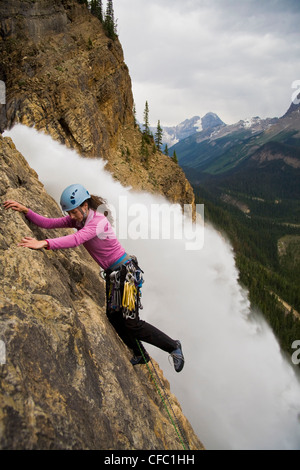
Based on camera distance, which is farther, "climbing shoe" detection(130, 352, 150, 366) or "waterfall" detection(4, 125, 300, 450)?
"waterfall" detection(4, 125, 300, 450)

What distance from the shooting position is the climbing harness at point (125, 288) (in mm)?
5391

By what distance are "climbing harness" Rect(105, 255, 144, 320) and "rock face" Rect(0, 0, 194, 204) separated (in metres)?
27.9

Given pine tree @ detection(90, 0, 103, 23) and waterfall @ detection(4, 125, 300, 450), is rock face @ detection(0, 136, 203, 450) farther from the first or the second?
pine tree @ detection(90, 0, 103, 23)

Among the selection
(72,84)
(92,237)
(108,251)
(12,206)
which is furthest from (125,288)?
(72,84)

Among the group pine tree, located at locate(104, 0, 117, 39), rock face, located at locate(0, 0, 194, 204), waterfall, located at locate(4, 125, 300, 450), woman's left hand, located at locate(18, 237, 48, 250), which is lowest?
waterfall, located at locate(4, 125, 300, 450)

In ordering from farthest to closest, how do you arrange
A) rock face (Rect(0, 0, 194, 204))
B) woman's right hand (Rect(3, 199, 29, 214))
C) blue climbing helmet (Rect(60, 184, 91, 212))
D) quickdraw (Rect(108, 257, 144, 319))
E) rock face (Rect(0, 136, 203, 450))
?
rock face (Rect(0, 0, 194, 204)) → quickdraw (Rect(108, 257, 144, 319)) → woman's right hand (Rect(3, 199, 29, 214)) → blue climbing helmet (Rect(60, 184, 91, 212)) → rock face (Rect(0, 136, 203, 450))

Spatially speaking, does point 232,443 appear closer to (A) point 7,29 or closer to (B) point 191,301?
(B) point 191,301

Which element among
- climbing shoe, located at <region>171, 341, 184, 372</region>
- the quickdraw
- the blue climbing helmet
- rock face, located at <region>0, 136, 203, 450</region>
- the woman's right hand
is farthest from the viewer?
climbing shoe, located at <region>171, 341, 184, 372</region>

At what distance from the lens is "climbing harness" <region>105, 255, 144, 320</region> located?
212 inches

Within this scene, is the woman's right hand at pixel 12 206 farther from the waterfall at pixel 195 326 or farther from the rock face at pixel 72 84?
the rock face at pixel 72 84

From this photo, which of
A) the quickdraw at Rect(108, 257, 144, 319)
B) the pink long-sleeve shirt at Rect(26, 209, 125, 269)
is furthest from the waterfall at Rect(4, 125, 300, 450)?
the quickdraw at Rect(108, 257, 144, 319)

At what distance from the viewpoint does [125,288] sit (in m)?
5.34

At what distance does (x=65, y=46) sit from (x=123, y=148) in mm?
16404

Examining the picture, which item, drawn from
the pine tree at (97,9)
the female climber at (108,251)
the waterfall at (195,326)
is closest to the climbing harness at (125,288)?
the female climber at (108,251)
